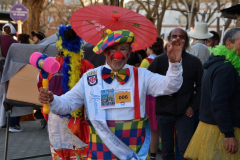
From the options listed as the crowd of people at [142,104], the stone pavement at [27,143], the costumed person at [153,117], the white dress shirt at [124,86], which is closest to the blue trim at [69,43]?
the crowd of people at [142,104]

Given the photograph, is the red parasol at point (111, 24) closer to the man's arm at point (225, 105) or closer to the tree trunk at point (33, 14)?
the man's arm at point (225, 105)

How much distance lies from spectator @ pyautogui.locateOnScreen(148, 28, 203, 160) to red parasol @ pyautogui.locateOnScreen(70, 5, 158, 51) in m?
0.96

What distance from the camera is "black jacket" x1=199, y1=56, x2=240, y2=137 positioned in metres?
3.19

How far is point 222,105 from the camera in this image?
3.20 metres

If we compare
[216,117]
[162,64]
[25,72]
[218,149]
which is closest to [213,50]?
[216,117]

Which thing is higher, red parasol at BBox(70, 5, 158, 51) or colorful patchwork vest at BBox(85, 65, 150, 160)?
red parasol at BBox(70, 5, 158, 51)

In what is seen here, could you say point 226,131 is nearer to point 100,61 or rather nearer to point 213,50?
point 213,50

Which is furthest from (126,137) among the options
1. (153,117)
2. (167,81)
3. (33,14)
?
(33,14)

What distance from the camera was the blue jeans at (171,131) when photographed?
444 centimetres

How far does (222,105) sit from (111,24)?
146cm

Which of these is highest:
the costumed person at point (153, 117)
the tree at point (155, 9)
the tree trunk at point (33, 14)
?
the tree at point (155, 9)

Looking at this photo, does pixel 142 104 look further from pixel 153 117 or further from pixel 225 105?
pixel 153 117

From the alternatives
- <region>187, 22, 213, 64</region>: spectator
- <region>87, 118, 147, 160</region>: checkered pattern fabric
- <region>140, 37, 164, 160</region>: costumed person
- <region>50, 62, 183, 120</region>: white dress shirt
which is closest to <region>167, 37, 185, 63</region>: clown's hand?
<region>50, 62, 183, 120</region>: white dress shirt

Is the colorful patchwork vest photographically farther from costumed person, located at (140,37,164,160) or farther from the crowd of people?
costumed person, located at (140,37,164,160)
